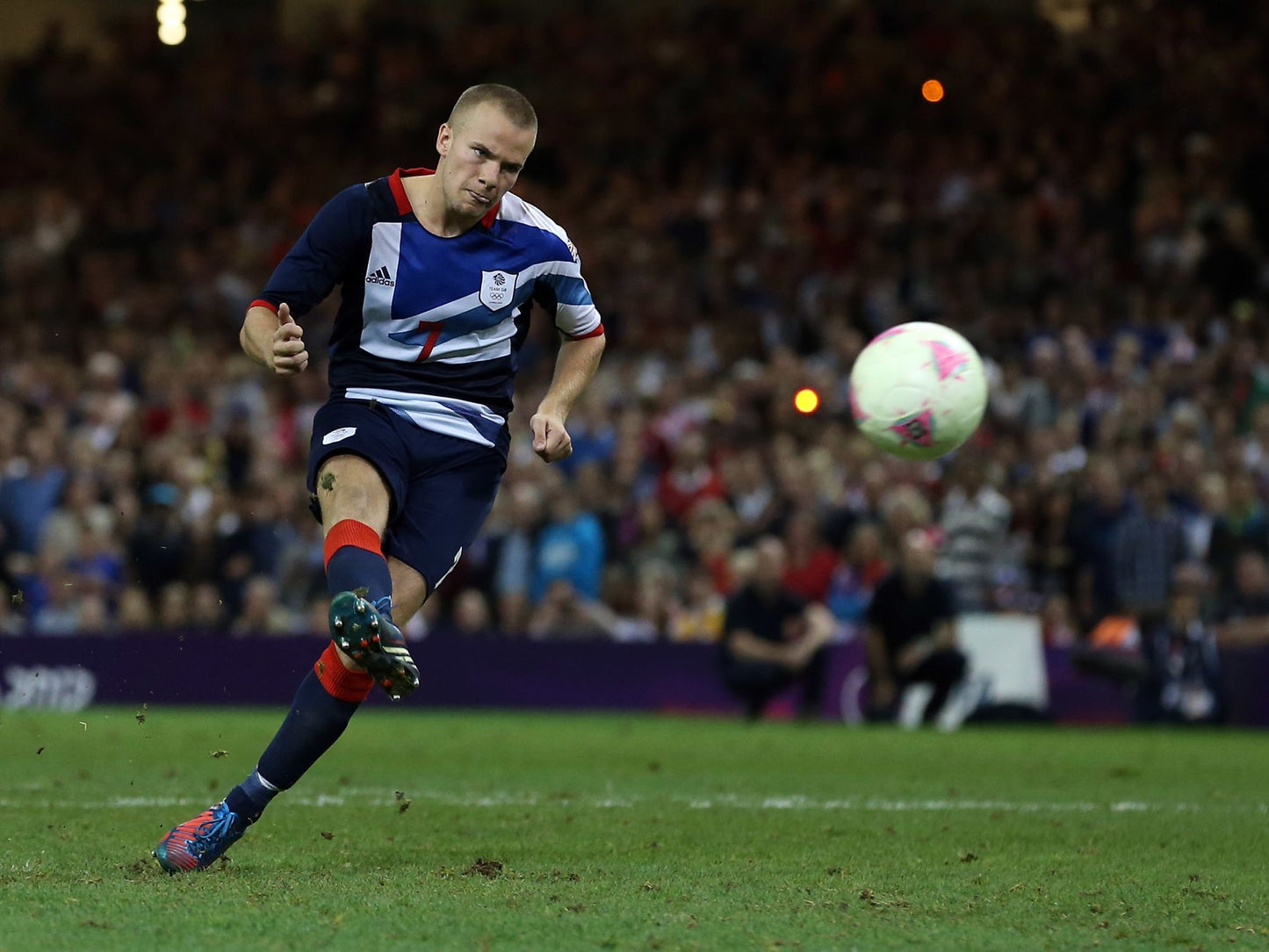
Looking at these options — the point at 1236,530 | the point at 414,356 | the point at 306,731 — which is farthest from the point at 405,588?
the point at 1236,530

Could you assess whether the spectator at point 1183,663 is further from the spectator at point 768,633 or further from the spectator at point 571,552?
the spectator at point 571,552

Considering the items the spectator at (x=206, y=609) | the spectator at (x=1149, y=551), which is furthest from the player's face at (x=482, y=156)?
the spectator at (x=206, y=609)

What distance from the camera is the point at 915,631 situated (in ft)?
45.7

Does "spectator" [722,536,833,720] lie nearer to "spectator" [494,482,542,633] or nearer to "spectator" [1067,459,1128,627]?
"spectator" [494,482,542,633]

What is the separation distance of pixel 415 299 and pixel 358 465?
0.60 meters

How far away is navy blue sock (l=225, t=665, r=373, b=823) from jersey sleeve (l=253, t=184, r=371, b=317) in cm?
113

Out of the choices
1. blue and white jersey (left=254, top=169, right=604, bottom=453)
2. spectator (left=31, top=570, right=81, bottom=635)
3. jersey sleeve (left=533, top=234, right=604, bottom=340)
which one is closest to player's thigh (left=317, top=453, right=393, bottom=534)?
blue and white jersey (left=254, top=169, right=604, bottom=453)

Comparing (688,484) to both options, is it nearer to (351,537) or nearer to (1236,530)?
(1236,530)

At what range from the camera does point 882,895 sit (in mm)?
5160

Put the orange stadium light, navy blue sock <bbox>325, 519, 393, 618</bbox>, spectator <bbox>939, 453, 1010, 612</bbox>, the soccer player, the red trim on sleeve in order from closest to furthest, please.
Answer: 1. navy blue sock <bbox>325, 519, 393, 618</bbox>
2. the soccer player
3. the red trim on sleeve
4. spectator <bbox>939, 453, 1010, 612</bbox>
5. the orange stadium light

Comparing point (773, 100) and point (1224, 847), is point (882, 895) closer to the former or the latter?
point (1224, 847)

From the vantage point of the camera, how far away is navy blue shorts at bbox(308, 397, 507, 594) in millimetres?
5758

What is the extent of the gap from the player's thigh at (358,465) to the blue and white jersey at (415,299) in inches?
4.6

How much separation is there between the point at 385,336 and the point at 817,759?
530 centimetres
